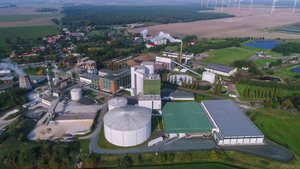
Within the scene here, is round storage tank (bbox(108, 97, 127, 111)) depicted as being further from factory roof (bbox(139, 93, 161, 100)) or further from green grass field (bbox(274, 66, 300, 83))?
→ green grass field (bbox(274, 66, 300, 83))

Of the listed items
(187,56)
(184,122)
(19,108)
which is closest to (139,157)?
(184,122)

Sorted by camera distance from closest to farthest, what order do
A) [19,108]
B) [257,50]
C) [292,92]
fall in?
[19,108] < [292,92] < [257,50]

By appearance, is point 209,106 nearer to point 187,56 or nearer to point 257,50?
point 187,56

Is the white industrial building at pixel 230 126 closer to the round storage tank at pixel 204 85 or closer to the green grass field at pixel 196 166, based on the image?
the green grass field at pixel 196 166

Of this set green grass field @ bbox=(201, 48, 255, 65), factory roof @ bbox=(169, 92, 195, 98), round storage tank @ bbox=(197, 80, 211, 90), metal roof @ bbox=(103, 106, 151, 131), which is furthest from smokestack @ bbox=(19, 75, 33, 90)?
green grass field @ bbox=(201, 48, 255, 65)

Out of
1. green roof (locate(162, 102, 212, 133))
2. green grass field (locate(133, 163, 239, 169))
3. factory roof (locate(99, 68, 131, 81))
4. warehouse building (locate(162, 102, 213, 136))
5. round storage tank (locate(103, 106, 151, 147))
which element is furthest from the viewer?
factory roof (locate(99, 68, 131, 81))

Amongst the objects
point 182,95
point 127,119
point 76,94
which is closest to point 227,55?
point 182,95
